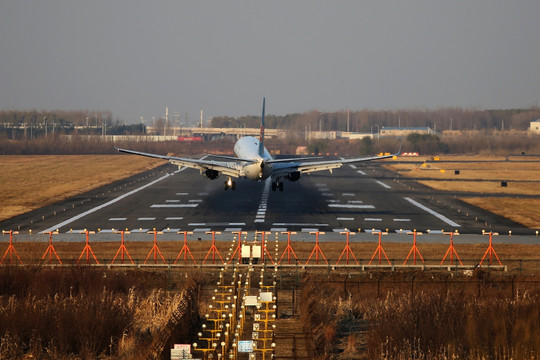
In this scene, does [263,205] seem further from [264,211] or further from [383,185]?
[383,185]

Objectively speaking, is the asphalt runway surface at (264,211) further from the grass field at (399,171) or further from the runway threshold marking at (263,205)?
the grass field at (399,171)

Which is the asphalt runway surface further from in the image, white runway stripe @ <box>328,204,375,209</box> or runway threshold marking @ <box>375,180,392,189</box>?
runway threshold marking @ <box>375,180,392,189</box>

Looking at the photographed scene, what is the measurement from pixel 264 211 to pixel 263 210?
0.88 m

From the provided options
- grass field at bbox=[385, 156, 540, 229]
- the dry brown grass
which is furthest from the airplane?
the dry brown grass

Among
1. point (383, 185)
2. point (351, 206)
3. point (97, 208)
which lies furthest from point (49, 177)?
point (351, 206)

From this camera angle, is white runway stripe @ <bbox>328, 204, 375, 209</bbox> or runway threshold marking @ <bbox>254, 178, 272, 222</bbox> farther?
white runway stripe @ <bbox>328, 204, 375, 209</bbox>

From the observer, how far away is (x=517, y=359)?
86.7 feet

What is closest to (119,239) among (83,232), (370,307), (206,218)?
(83,232)

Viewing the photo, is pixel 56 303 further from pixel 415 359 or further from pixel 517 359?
pixel 517 359

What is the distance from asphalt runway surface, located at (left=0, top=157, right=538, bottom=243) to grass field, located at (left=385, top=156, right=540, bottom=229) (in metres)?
2.74

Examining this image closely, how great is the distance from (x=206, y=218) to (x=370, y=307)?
3611cm

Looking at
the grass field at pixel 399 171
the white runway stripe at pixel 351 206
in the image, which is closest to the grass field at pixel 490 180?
the grass field at pixel 399 171

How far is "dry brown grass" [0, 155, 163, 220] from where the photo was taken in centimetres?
8875

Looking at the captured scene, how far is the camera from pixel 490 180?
395ft
